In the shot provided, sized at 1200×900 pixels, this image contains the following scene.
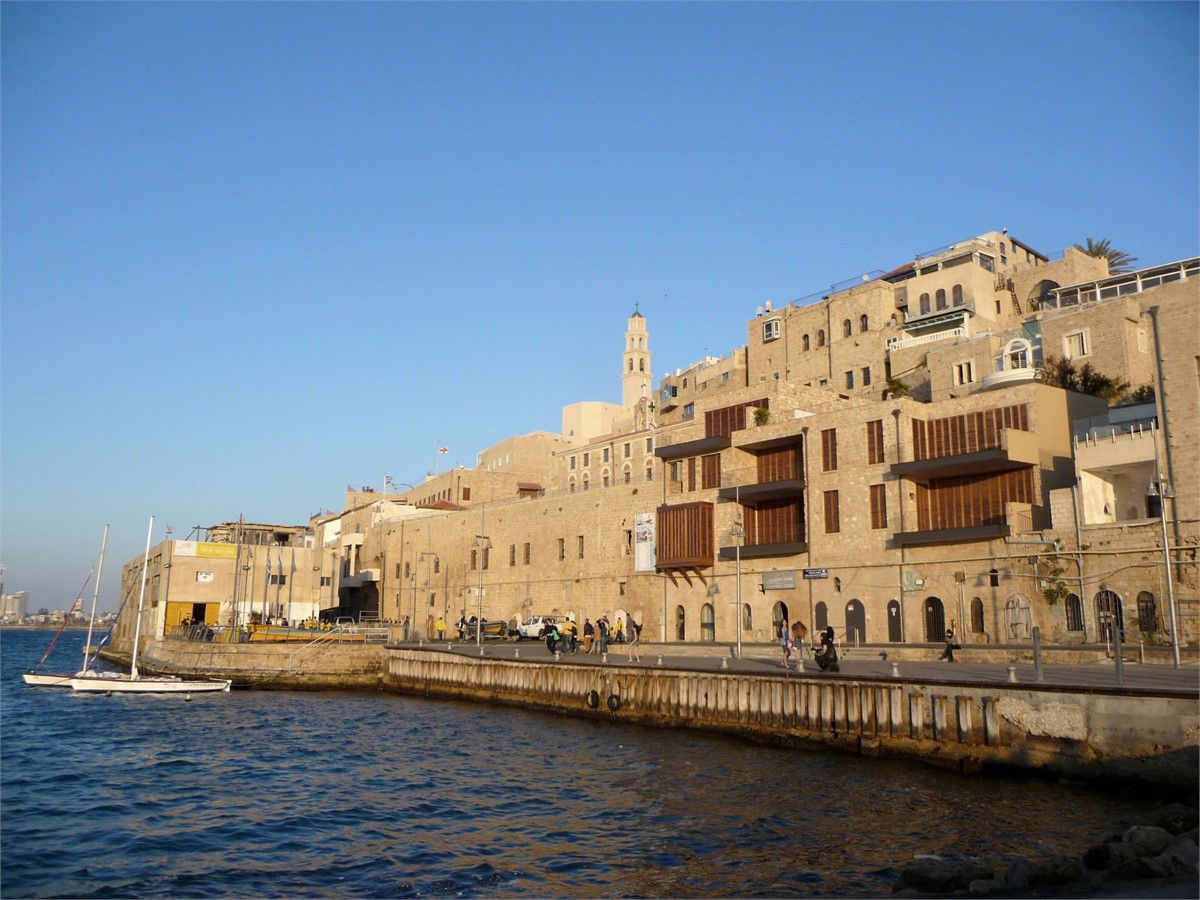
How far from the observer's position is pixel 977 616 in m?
36.1

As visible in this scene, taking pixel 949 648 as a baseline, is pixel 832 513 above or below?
above

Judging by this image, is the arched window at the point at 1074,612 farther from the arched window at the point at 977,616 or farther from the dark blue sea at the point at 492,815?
the dark blue sea at the point at 492,815

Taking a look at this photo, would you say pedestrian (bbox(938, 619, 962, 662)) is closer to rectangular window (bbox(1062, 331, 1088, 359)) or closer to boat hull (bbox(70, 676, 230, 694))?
rectangular window (bbox(1062, 331, 1088, 359))

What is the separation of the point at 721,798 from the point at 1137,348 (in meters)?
32.5

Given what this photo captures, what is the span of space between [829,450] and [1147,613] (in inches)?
602

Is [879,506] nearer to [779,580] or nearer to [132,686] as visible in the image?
[779,580]

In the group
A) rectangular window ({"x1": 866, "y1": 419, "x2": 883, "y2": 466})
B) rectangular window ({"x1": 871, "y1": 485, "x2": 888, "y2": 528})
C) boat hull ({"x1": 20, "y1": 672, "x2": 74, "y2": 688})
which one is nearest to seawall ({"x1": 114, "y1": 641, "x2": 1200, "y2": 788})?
rectangular window ({"x1": 871, "y1": 485, "x2": 888, "y2": 528})

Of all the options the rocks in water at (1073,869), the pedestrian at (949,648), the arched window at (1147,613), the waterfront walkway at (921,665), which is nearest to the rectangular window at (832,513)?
the waterfront walkway at (921,665)

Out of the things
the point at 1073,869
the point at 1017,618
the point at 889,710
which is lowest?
the point at 1073,869

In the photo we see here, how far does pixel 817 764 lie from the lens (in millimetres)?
24688

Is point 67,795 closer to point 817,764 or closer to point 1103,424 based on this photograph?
point 817,764

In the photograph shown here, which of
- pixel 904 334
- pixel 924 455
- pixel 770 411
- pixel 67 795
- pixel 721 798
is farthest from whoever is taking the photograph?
pixel 904 334

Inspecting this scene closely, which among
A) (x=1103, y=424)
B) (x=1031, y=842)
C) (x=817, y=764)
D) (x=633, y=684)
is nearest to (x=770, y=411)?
(x=1103, y=424)

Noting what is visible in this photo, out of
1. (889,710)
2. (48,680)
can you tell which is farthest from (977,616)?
(48,680)
